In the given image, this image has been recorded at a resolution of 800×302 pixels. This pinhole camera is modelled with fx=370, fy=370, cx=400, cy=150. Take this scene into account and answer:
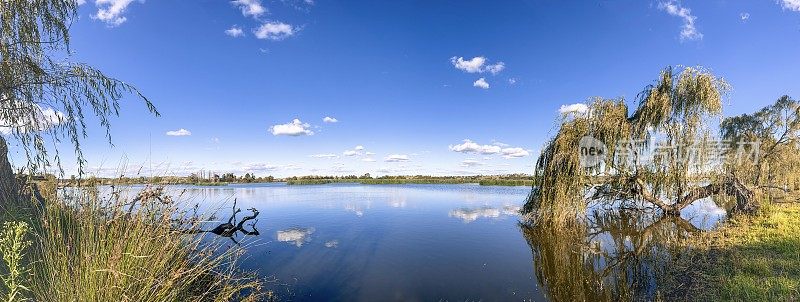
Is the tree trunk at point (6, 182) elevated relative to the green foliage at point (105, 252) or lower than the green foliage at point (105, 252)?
elevated

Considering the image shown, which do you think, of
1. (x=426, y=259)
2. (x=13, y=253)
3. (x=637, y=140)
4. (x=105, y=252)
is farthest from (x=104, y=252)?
(x=637, y=140)

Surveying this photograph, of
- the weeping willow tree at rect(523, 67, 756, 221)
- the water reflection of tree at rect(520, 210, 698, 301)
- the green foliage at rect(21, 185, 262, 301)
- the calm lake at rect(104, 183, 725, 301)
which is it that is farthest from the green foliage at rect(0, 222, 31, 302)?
the weeping willow tree at rect(523, 67, 756, 221)

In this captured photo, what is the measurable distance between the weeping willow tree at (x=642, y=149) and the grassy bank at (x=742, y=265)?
2.79 meters

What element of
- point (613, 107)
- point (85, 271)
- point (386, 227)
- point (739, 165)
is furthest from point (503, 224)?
point (85, 271)

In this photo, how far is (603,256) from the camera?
26.6 feet

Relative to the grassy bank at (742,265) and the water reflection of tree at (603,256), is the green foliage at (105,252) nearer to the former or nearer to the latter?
the water reflection of tree at (603,256)

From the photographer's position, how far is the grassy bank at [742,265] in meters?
4.91

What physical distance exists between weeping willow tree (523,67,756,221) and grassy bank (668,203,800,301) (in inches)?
110

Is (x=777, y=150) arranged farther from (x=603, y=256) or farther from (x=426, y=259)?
(x=426, y=259)

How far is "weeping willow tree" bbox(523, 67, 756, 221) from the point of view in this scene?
11.3m

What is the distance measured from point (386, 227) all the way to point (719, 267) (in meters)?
9.11

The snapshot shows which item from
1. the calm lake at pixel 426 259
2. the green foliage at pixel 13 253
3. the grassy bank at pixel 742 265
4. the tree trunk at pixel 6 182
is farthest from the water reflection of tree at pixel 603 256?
the tree trunk at pixel 6 182

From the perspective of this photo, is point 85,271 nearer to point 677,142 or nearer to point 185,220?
point 185,220

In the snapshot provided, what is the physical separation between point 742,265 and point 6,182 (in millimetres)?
11934
